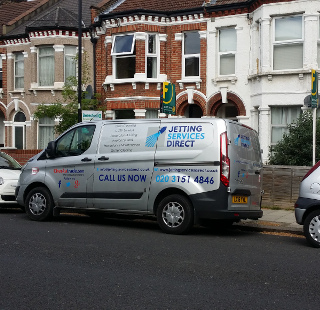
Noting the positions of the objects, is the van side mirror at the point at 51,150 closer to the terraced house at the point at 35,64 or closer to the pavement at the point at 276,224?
the pavement at the point at 276,224

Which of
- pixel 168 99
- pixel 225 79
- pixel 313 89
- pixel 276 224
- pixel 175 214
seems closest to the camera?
pixel 175 214

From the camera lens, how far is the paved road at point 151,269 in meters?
6.04

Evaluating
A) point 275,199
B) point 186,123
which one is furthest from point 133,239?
point 275,199

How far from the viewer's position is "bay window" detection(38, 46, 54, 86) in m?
27.8

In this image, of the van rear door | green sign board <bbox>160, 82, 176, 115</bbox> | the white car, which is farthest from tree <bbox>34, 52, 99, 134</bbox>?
the van rear door

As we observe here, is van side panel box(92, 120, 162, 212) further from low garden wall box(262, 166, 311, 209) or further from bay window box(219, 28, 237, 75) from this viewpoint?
bay window box(219, 28, 237, 75)

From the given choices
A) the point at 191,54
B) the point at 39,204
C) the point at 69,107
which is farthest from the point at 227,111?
the point at 39,204

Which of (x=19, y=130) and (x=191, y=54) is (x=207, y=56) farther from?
(x=19, y=130)

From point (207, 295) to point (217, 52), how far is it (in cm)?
1816

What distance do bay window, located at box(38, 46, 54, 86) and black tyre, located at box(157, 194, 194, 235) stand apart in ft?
60.9

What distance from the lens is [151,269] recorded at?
7.47m

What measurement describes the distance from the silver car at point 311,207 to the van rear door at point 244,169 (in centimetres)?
120

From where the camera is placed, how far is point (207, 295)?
20.5 feet

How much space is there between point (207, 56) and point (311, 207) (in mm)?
14908
